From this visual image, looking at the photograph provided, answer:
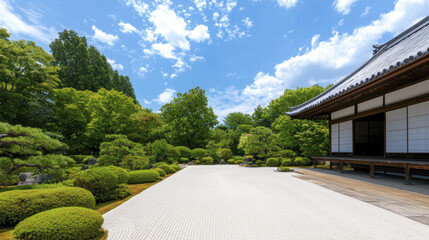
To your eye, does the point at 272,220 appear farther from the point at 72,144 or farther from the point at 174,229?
the point at 72,144

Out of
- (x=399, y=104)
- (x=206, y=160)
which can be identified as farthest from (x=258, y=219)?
(x=206, y=160)

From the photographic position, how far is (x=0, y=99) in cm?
1099

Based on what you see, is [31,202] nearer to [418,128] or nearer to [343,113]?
[418,128]

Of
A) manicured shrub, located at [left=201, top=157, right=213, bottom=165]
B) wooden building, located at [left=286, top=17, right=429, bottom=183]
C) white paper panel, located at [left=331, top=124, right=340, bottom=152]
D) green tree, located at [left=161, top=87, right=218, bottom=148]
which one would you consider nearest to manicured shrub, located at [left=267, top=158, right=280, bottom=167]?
white paper panel, located at [left=331, top=124, right=340, bottom=152]

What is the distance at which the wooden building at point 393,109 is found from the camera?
17.8 ft

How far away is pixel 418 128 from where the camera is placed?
6.09 meters

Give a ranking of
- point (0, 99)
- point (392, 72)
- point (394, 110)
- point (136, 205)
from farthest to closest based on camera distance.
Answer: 1. point (0, 99)
2. point (394, 110)
3. point (392, 72)
4. point (136, 205)

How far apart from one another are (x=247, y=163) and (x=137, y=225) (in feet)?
43.6

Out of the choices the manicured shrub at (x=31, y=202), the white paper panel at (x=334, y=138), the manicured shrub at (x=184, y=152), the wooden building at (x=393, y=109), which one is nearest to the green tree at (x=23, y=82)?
the manicured shrub at (x=184, y=152)

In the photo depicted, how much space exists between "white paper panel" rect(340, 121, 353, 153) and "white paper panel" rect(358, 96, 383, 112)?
117 centimetres

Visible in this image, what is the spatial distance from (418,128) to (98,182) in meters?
9.97

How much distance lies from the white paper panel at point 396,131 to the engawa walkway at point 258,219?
4245 mm

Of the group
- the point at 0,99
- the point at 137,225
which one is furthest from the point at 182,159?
the point at 137,225

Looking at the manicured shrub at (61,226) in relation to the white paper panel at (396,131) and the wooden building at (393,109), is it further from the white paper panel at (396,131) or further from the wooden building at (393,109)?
the white paper panel at (396,131)
